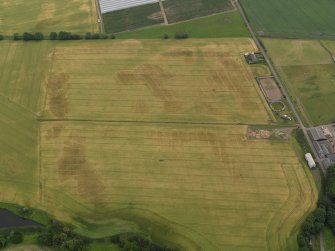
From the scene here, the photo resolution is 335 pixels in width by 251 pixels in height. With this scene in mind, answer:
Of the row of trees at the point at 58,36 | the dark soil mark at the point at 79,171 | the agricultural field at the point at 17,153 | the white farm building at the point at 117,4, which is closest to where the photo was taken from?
the dark soil mark at the point at 79,171

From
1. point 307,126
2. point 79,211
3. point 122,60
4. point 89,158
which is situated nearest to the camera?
point 79,211

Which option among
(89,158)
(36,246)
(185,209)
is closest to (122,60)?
(89,158)

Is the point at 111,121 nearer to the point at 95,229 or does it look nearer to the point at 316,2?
the point at 95,229

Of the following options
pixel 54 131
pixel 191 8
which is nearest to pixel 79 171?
pixel 54 131

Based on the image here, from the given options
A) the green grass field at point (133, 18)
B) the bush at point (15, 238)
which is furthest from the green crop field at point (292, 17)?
the bush at point (15, 238)

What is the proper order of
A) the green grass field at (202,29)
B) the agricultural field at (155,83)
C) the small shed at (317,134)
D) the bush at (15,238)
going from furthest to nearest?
the green grass field at (202,29) < the agricultural field at (155,83) < the small shed at (317,134) < the bush at (15,238)

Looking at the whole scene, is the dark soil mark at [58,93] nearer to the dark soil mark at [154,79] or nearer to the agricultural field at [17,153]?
the agricultural field at [17,153]

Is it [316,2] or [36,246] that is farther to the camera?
[316,2]

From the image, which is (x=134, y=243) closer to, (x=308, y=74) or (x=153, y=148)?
(x=153, y=148)
